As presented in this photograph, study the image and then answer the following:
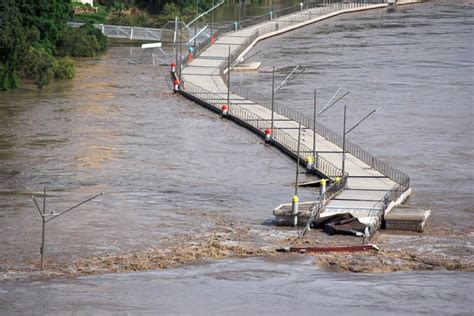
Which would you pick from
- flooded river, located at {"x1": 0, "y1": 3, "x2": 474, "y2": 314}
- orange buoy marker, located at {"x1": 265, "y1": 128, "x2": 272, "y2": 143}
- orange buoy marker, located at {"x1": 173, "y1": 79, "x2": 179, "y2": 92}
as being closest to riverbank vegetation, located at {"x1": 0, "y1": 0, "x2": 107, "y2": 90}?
flooded river, located at {"x1": 0, "y1": 3, "x2": 474, "y2": 314}

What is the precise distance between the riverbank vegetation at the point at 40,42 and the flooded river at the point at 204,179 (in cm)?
165

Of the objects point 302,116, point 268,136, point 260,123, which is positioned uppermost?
point 302,116

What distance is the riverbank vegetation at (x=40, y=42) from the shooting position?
108 m

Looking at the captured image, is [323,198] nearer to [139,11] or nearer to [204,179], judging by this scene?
[204,179]

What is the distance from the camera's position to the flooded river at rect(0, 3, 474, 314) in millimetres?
57219

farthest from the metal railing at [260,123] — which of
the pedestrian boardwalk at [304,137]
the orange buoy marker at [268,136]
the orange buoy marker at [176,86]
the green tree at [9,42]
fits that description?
the green tree at [9,42]

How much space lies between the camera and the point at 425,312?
55219 mm

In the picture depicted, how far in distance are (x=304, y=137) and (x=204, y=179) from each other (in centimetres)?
1257

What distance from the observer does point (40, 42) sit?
122312mm

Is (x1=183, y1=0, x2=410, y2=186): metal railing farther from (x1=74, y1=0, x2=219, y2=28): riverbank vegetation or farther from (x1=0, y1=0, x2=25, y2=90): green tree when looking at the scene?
(x1=0, y1=0, x2=25, y2=90): green tree

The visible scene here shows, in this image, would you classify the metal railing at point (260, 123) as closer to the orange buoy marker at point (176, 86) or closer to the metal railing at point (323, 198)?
the orange buoy marker at point (176, 86)

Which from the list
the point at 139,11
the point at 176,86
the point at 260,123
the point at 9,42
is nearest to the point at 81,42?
the point at 176,86

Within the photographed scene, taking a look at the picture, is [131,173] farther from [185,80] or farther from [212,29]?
[212,29]

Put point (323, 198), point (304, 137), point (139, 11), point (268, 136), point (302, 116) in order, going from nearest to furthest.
A: point (323, 198), point (304, 137), point (268, 136), point (302, 116), point (139, 11)
